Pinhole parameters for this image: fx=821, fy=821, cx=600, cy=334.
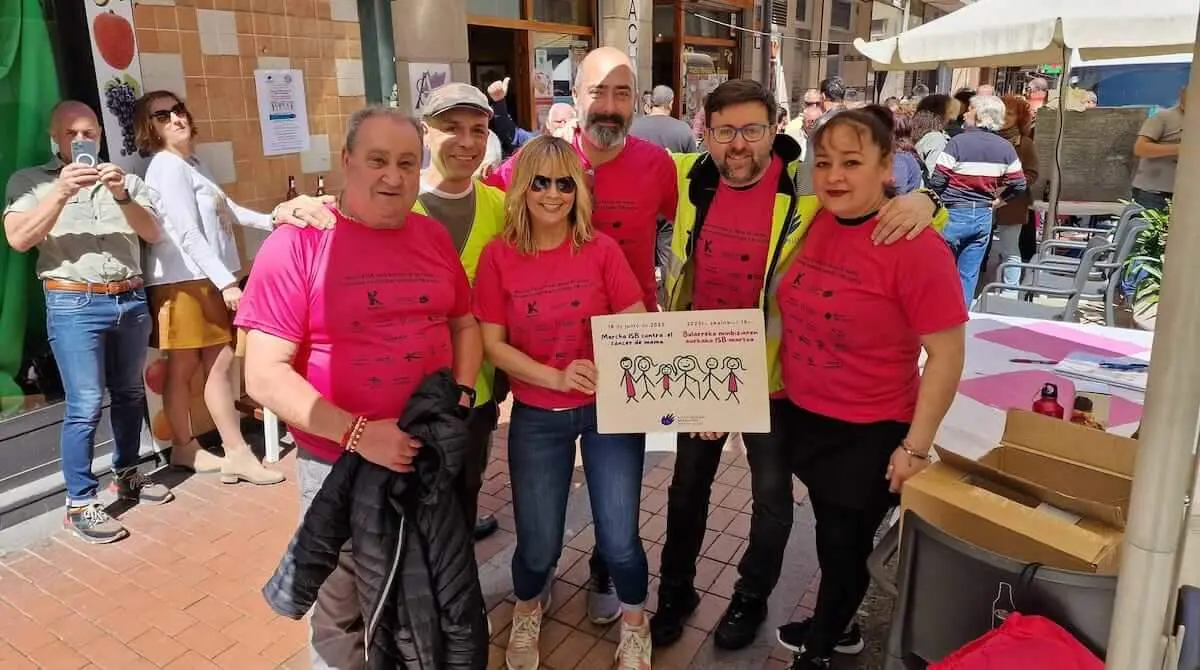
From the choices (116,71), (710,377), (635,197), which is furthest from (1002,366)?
(116,71)

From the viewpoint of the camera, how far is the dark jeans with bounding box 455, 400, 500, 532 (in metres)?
2.70

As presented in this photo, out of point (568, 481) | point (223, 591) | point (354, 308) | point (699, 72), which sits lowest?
point (223, 591)

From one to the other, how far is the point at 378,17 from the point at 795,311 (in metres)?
4.39

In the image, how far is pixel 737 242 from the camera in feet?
8.63

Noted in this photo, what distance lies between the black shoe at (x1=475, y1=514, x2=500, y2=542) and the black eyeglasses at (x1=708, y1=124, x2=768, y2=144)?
2.15m

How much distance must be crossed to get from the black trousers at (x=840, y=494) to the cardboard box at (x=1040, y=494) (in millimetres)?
244

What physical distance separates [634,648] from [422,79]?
15.3ft

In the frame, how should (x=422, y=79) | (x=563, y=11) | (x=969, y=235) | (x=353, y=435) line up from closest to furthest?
(x=353, y=435), (x=422, y=79), (x=969, y=235), (x=563, y=11)

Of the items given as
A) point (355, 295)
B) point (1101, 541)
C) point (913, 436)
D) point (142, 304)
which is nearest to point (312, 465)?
point (355, 295)

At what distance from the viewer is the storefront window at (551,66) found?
30.3 feet

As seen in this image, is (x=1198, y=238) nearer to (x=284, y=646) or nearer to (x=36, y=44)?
(x=284, y=646)

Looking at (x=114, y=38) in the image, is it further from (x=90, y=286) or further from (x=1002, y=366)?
(x=1002, y=366)

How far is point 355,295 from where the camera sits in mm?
2148

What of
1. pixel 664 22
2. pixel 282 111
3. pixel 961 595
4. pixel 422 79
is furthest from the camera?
pixel 664 22
